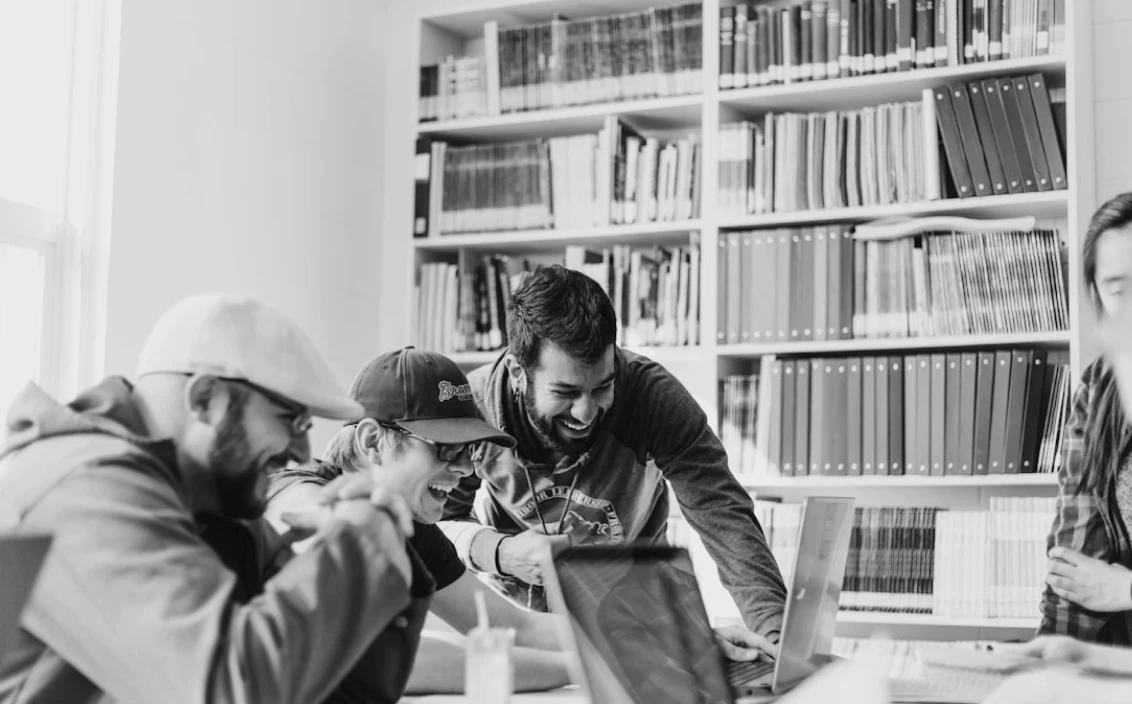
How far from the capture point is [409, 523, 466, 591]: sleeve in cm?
200

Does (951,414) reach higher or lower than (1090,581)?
higher

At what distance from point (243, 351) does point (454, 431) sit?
0.68m

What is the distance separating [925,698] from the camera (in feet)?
5.55

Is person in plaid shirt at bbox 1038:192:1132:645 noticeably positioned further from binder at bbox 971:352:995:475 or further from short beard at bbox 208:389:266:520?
short beard at bbox 208:389:266:520

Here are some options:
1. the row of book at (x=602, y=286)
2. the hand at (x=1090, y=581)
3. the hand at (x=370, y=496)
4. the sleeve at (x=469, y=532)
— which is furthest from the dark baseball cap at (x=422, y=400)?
the row of book at (x=602, y=286)

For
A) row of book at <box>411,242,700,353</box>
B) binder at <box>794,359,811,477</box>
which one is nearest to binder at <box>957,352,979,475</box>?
binder at <box>794,359,811,477</box>

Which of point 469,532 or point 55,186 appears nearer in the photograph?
point 469,532

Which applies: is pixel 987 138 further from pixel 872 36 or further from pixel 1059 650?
pixel 1059 650

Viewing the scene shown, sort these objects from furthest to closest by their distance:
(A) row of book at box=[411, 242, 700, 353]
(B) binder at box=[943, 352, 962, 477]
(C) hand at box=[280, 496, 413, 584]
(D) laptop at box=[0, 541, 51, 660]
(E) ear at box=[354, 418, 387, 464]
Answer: (A) row of book at box=[411, 242, 700, 353]
(B) binder at box=[943, 352, 962, 477]
(E) ear at box=[354, 418, 387, 464]
(C) hand at box=[280, 496, 413, 584]
(D) laptop at box=[0, 541, 51, 660]

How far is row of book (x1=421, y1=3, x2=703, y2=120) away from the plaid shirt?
1.91m

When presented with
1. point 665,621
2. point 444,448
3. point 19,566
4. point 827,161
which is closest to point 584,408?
Result: point 444,448

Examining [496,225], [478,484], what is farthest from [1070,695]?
[496,225]

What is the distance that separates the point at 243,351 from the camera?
130 cm

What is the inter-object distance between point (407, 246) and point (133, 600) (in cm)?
329
